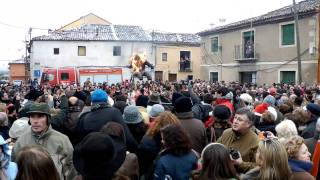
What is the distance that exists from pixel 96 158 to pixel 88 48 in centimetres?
4214

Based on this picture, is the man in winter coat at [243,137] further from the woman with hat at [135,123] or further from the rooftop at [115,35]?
the rooftop at [115,35]

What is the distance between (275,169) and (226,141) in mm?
1587

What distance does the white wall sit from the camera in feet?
144

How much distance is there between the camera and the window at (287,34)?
23.8m

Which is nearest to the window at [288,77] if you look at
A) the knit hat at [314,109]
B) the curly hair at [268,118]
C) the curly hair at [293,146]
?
the knit hat at [314,109]

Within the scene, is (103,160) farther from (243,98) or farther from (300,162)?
(243,98)

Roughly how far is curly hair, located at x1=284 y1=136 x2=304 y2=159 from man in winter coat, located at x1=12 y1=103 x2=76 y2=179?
7.08ft

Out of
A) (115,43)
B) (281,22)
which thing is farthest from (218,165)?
(115,43)

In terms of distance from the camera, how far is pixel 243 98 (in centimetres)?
875

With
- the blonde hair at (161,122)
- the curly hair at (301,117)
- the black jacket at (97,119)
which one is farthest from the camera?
the curly hair at (301,117)

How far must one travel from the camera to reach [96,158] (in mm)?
2996

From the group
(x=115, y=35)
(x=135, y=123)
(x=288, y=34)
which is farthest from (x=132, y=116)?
(x=115, y=35)

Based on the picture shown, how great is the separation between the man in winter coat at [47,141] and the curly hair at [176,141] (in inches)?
42.8

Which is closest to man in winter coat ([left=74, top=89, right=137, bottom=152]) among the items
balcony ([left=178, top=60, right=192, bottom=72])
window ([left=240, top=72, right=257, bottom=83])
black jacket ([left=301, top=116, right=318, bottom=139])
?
black jacket ([left=301, top=116, right=318, bottom=139])
